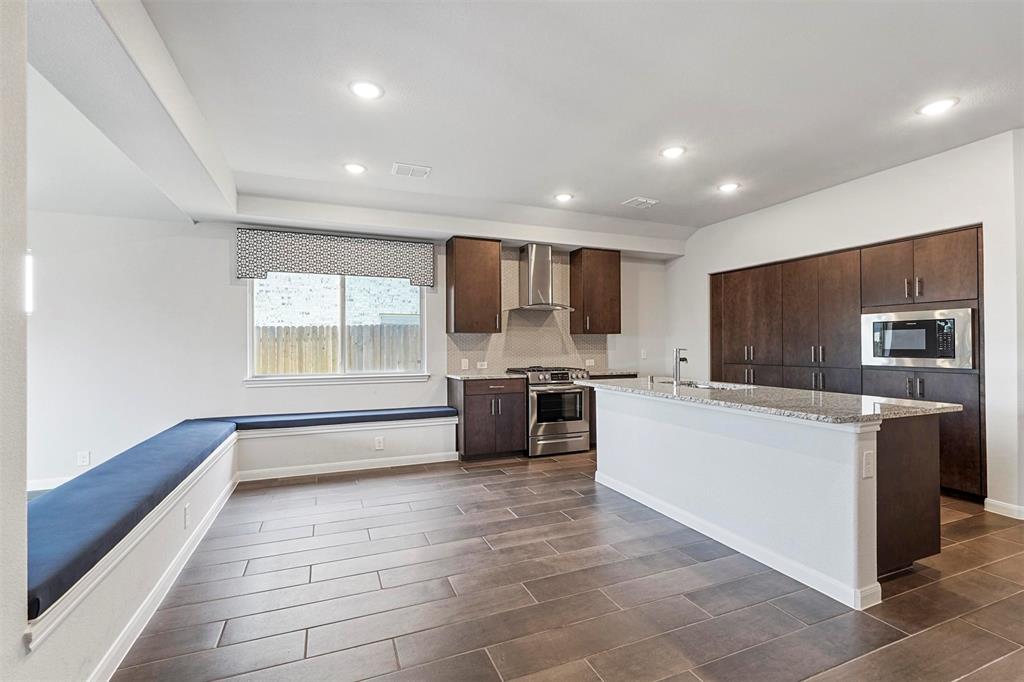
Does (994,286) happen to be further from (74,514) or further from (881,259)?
(74,514)

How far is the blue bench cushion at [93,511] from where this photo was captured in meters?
1.48

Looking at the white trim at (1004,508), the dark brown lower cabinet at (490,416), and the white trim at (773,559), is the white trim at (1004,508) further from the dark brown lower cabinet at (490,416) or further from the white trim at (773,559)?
the dark brown lower cabinet at (490,416)

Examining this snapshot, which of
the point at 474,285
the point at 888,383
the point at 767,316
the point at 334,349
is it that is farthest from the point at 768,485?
the point at 334,349

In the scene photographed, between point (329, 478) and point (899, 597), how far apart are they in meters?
4.10

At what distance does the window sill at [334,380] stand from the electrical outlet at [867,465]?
13.4 feet

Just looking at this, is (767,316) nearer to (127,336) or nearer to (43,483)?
(127,336)

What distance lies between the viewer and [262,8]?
2.08 meters

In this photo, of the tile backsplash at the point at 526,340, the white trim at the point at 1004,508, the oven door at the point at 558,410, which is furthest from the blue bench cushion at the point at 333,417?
the white trim at the point at 1004,508

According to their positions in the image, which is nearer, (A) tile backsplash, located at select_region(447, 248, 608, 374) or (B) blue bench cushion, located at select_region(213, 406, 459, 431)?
(B) blue bench cushion, located at select_region(213, 406, 459, 431)

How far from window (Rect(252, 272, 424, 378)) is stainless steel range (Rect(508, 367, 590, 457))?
131cm

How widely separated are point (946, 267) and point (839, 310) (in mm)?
877

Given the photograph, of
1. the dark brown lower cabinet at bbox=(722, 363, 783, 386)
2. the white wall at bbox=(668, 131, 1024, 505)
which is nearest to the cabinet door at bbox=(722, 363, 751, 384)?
the dark brown lower cabinet at bbox=(722, 363, 783, 386)

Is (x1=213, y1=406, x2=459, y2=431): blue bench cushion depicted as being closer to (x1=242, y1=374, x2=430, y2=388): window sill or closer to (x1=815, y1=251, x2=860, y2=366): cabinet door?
(x1=242, y1=374, x2=430, y2=388): window sill

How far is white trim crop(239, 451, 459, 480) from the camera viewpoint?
4.40 metres
